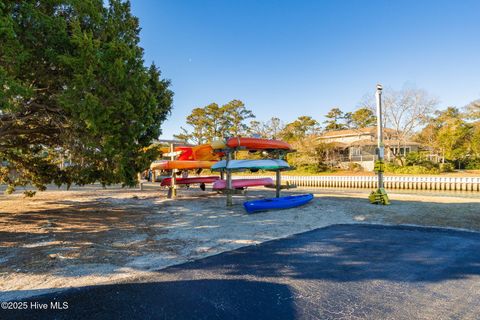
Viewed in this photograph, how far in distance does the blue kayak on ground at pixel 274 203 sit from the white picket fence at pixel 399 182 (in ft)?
52.8

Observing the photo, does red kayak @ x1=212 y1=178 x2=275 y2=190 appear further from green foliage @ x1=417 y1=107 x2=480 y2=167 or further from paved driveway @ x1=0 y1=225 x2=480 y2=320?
green foliage @ x1=417 y1=107 x2=480 y2=167

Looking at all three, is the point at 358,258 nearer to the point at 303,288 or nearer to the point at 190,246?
the point at 303,288

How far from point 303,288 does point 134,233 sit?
15.4ft

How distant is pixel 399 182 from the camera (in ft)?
84.8

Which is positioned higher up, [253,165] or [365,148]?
[365,148]

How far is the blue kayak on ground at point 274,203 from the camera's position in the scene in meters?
9.21

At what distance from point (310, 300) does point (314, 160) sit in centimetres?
3353

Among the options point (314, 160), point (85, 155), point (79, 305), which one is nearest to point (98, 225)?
point (85, 155)

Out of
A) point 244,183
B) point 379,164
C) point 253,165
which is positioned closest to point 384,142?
point 379,164

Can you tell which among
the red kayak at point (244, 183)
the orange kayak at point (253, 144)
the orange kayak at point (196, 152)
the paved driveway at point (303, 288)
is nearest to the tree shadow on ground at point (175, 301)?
the paved driveway at point (303, 288)

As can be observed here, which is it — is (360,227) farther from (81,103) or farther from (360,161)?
(360,161)

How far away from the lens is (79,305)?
3.10 metres

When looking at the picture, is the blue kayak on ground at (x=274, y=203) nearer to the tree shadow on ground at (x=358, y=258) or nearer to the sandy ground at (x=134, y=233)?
the sandy ground at (x=134, y=233)

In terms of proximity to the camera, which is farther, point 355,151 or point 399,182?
point 355,151
